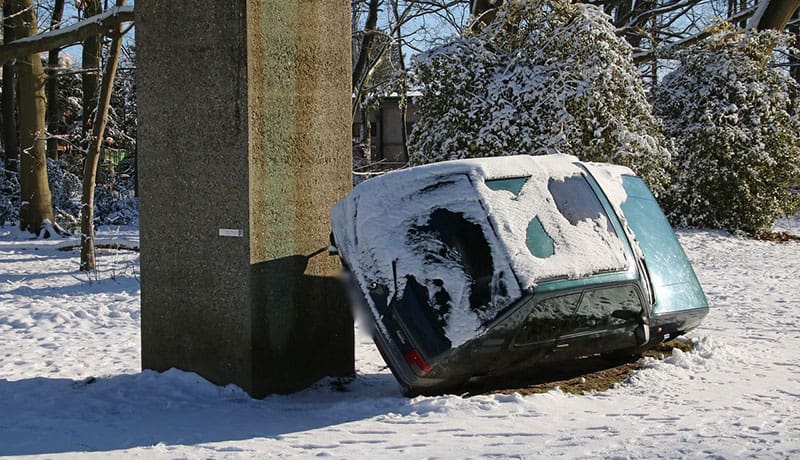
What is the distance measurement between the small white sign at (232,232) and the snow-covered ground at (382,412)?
3.67 feet

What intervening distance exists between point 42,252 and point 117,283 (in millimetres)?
5490

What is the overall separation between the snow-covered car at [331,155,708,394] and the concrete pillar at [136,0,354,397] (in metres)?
0.49

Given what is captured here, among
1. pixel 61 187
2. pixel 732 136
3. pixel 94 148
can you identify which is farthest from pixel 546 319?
pixel 61 187

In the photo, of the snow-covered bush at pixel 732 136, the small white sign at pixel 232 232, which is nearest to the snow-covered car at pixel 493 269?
the small white sign at pixel 232 232

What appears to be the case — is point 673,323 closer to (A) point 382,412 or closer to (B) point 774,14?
(A) point 382,412

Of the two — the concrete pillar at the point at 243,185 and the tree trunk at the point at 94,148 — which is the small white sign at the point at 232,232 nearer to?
the concrete pillar at the point at 243,185

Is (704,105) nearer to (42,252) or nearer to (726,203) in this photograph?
(726,203)

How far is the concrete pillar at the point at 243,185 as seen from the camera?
5680 millimetres

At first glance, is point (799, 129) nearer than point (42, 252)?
No

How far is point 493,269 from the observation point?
16.9 feet

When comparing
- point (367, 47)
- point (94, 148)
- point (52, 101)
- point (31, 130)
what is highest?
point (367, 47)

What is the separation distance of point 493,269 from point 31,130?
1621 centimetres

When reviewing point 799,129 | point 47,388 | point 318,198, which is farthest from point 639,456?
point 799,129

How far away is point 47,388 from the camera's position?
6.04m
